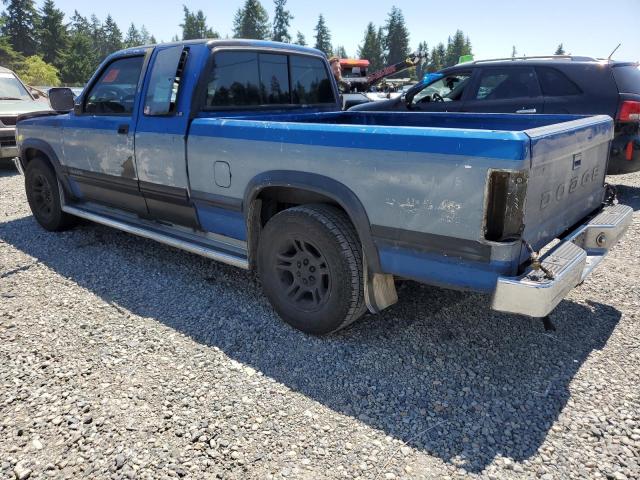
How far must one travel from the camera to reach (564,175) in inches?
111

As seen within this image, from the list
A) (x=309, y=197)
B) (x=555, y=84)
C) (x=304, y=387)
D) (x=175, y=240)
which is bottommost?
(x=304, y=387)

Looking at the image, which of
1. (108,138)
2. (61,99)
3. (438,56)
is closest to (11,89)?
(61,99)

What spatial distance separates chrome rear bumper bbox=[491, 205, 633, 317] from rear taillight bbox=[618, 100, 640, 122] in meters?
4.08

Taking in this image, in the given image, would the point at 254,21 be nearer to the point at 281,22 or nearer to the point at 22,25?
the point at 281,22

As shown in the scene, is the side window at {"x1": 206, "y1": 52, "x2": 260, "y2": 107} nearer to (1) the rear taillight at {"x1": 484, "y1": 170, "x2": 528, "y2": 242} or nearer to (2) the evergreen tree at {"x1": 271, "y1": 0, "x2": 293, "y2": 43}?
(1) the rear taillight at {"x1": 484, "y1": 170, "x2": 528, "y2": 242}

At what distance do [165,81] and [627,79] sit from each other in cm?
581

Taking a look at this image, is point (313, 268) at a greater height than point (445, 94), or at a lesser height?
lesser

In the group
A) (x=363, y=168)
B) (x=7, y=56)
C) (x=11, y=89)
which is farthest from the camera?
(x=7, y=56)

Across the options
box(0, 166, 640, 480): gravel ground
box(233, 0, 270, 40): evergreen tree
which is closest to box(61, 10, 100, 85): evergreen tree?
box(233, 0, 270, 40): evergreen tree

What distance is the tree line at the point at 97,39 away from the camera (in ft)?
167

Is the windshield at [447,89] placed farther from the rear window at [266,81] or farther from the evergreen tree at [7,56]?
the evergreen tree at [7,56]

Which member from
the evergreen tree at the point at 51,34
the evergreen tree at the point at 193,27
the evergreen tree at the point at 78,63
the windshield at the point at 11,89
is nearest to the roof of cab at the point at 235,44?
the windshield at the point at 11,89

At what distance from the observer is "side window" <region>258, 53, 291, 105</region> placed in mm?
4289

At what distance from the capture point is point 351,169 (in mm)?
2783
